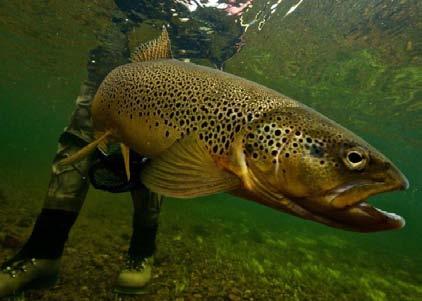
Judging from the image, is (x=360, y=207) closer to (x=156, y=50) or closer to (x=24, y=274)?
(x=156, y=50)

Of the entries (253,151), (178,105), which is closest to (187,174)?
(253,151)

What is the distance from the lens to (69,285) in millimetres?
3885

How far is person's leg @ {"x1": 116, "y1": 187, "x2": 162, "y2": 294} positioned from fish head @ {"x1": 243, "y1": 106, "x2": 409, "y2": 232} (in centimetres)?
219

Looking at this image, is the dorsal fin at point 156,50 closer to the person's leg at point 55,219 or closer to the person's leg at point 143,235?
the person's leg at point 55,219

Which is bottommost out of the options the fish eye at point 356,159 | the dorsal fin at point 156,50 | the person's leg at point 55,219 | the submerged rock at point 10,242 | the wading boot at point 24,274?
the submerged rock at point 10,242

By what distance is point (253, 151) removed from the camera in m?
2.08

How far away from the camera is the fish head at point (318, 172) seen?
1789 millimetres

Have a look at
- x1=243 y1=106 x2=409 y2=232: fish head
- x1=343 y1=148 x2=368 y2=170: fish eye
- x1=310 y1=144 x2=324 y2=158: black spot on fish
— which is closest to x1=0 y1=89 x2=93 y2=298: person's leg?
x1=243 y1=106 x2=409 y2=232: fish head

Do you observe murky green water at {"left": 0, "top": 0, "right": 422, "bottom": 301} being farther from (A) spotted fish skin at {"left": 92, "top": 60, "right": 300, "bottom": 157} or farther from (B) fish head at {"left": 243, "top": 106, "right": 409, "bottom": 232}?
(B) fish head at {"left": 243, "top": 106, "right": 409, "bottom": 232}

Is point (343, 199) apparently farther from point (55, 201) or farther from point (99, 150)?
point (55, 201)

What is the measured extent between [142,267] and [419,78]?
679 inches

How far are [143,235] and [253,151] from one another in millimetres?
2512

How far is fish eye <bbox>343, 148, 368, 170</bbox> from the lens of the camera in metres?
1.87

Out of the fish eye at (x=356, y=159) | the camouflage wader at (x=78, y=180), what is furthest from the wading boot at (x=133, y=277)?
the fish eye at (x=356, y=159)
